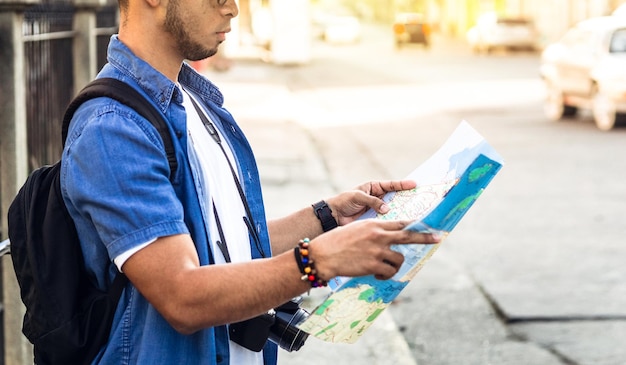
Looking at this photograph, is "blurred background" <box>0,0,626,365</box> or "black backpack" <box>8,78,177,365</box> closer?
"black backpack" <box>8,78,177,365</box>

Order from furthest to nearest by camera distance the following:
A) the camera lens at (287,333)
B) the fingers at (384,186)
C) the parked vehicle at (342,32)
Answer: the parked vehicle at (342,32) → the fingers at (384,186) → the camera lens at (287,333)

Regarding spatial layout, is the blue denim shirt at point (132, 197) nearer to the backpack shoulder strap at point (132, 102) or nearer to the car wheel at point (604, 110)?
the backpack shoulder strap at point (132, 102)

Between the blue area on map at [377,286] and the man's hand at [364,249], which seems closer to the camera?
the man's hand at [364,249]

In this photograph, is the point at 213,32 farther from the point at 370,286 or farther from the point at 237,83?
the point at 237,83

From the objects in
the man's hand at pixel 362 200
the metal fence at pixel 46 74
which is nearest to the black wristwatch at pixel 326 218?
the man's hand at pixel 362 200

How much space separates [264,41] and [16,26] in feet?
117

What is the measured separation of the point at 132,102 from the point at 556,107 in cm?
1746

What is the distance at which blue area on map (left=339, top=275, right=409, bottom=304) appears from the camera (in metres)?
2.14

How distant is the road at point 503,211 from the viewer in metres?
6.19

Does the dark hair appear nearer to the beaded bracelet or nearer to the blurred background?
the beaded bracelet

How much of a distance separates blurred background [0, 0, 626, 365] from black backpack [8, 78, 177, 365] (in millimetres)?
2325

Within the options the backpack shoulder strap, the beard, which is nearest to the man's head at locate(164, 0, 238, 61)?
the beard

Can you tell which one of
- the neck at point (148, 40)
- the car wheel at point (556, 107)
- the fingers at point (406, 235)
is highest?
the neck at point (148, 40)

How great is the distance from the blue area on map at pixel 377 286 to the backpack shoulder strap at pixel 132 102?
1.40 ft
